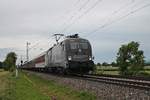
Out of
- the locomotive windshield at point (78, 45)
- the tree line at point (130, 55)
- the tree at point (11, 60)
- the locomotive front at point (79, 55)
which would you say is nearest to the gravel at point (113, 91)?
the locomotive front at point (79, 55)

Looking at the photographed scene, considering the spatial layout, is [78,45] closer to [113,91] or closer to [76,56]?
[76,56]

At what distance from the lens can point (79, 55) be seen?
32.6 m

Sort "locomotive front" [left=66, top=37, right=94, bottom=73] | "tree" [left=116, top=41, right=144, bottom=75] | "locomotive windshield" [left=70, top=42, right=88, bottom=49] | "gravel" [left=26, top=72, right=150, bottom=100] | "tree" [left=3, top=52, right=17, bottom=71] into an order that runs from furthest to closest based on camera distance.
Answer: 1. "tree" [left=3, top=52, right=17, bottom=71]
2. "tree" [left=116, top=41, right=144, bottom=75]
3. "locomotive windshield" [left=70, top=42, right=88, bottom=49]
4. "locomotive front" [left=66, top=37, right=94, bottom=73]
5. "gravel" [left=26, top=72, right=150, bottom=100]

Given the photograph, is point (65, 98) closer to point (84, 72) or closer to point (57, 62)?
point (84, 72)

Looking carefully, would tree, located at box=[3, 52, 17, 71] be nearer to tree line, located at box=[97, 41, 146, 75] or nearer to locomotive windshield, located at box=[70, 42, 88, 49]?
tree line, located at box=[97, 41, 146, 75]

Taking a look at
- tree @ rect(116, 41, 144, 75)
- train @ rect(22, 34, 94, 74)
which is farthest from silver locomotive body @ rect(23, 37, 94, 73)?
tree @ rect(116, 41, 144, 75)

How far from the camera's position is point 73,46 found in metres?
33.2

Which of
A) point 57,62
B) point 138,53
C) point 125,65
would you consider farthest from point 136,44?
point 57,62

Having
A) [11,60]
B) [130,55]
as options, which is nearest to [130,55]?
[130,55]

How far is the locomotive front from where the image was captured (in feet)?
104

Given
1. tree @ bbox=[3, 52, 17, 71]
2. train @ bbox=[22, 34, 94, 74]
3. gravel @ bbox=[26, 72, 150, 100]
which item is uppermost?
tree @ bbox=[3, 52, 17, 71]

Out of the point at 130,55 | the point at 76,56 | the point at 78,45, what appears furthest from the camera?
the point at 130,55

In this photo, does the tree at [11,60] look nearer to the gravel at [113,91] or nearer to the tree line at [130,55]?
the tree line at [130,55]

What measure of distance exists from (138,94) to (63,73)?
72.0 feet
